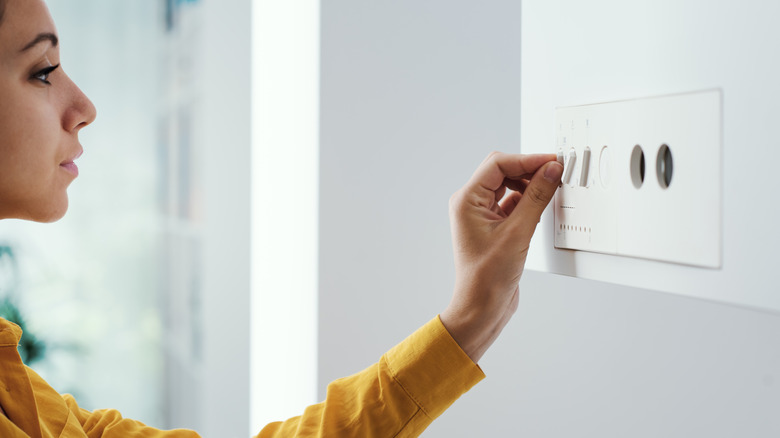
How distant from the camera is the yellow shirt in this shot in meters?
0.64

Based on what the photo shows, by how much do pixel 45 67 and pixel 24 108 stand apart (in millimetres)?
45

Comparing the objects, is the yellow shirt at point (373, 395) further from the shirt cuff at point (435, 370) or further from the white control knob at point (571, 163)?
the white control knob at point (571, 163)

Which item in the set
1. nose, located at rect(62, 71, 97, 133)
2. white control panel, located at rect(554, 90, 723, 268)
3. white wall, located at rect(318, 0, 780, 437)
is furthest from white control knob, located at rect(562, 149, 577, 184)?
nose, located at rect(62, 71, 97, 133)

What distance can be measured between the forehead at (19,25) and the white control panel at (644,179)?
1.58ft

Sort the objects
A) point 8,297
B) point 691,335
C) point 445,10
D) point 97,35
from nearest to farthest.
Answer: point 691,335, point 445,10, point 8,297, point 97,35

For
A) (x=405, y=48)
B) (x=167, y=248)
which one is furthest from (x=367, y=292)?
(x=167, y=248)

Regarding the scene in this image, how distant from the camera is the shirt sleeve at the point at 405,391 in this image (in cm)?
67

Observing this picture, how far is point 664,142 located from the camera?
0.48m

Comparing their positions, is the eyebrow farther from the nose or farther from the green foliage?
the green foliage

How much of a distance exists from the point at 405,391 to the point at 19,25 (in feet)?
1.67

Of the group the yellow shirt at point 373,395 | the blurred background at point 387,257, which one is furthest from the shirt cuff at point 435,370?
the blurred background at point 387,257

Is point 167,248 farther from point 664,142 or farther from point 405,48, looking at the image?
point 664,142

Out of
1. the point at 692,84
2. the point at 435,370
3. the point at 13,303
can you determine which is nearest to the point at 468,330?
the point at 435,370

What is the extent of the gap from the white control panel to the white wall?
0.83ft
